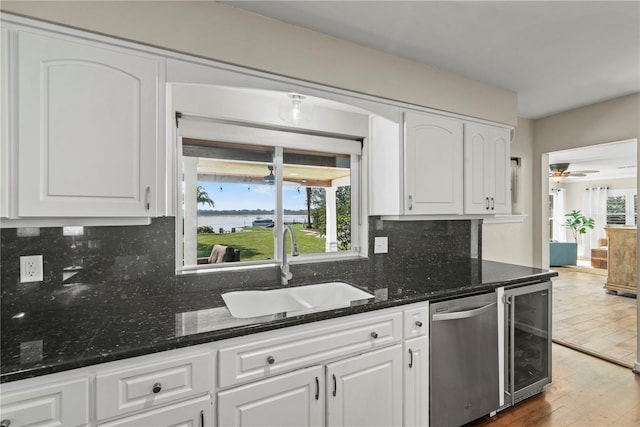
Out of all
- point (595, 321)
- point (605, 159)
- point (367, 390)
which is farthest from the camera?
point (605, 159)

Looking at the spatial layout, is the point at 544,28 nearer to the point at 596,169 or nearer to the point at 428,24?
the point at 428,24

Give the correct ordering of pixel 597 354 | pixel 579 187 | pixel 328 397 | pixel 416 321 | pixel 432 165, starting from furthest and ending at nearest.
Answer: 1. pixel 579 187
2. pixel 597 354
3. pixel 432 165
4. pixel 416 321
5. pixel 328 397

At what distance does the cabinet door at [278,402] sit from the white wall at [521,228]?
243 cm

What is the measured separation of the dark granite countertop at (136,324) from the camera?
3.55 ft

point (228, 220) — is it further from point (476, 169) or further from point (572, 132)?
point (572, 132)

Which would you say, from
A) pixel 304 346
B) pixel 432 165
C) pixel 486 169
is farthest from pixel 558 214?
pixel 304 346

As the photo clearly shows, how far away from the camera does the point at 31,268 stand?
148 centimetres

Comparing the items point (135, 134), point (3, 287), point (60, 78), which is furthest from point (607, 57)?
point (3, 287)

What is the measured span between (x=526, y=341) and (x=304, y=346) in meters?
1.79

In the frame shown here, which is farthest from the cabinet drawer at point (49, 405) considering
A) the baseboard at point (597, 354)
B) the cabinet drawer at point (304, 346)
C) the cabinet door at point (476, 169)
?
the baseboard at point (597, 354)

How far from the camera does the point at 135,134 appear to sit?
1.40 meters

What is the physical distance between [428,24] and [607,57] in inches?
54.9

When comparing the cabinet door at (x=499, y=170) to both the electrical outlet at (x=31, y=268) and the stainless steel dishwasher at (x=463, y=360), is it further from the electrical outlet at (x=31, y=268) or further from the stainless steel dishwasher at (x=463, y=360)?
the electrical outlet at (x=31, y=268)

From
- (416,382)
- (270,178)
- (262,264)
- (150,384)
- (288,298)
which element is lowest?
(416,382)
